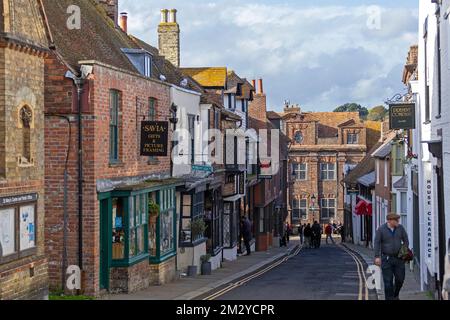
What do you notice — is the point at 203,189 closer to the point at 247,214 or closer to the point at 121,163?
the point at 121,163

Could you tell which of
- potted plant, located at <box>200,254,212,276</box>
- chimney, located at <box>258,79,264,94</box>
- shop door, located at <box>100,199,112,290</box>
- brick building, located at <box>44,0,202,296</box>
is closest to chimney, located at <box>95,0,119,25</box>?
brick building, located at <box>44,0,202,296</box>

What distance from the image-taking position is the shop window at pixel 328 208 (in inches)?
3600

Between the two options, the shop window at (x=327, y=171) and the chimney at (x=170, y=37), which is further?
the shop window at (x=327, y=171)

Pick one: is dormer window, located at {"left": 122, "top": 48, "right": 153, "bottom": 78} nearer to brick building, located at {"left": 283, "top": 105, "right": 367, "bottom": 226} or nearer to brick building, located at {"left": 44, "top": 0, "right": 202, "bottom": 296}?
brick building, located at {"left": 44, "top": 0, "right": 202, "bottom": 296}

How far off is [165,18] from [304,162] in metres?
51.9

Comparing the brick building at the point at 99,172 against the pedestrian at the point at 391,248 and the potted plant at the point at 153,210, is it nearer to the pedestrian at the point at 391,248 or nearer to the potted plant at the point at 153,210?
the potted plant at the point at 153,210

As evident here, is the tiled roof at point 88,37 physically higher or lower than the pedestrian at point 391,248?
higher

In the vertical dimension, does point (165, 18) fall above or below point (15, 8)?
above

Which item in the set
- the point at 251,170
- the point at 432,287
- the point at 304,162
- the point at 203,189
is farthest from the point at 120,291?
the point at 304,162

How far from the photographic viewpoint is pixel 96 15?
2836 centimetres

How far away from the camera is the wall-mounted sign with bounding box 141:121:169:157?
22.8 metres

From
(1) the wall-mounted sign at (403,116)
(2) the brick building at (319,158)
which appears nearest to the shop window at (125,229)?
(1) the wall-mounted sign at (403,116)

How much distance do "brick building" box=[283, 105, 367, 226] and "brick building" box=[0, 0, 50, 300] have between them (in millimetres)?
73241

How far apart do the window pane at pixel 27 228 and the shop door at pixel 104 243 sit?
3.34 metres
